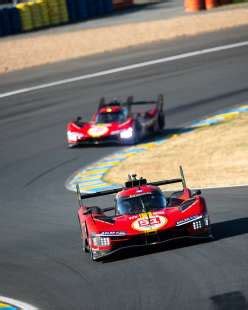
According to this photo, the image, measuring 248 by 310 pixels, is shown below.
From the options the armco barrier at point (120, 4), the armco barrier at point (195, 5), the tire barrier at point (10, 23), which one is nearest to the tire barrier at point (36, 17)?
the tire barrier at point (10, 23)

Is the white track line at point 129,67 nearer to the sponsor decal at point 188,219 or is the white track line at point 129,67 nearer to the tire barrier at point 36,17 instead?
the tire barrier at point 36,17

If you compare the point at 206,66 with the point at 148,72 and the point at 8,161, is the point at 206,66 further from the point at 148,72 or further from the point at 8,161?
the point at 8,161

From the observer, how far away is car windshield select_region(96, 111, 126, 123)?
3338cm

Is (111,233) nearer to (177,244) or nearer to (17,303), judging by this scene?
(177,244)

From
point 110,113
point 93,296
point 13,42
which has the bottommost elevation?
point 13,42

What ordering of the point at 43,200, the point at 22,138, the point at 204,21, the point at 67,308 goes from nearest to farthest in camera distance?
1. the point at 67,308
2. the point at 43,200
3. the point at 22,138
4. the point at 204,21

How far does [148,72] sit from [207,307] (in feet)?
113

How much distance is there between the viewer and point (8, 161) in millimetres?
32469

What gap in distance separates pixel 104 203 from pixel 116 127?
8.78m

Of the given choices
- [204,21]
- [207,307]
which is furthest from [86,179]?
[204,21]

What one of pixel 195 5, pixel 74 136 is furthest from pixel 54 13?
pixel 74 136

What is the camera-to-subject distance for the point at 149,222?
17.1 m

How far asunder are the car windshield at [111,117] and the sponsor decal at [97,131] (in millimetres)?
490

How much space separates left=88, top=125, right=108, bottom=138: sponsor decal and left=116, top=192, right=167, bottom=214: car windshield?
14637 millimetres
